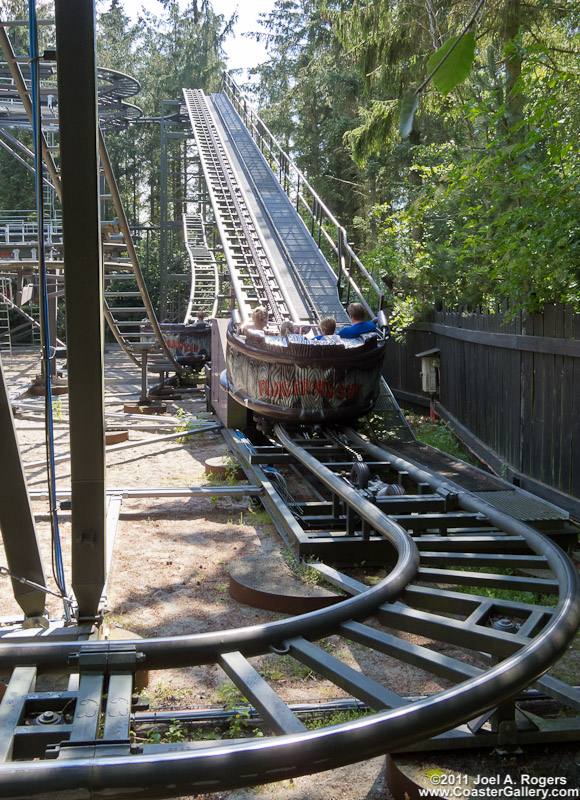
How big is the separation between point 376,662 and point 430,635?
2.86ft

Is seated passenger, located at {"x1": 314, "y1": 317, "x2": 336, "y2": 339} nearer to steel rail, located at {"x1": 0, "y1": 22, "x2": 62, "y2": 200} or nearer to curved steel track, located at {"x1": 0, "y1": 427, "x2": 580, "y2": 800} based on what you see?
steel rail, located at {"x1": 0, "y1": 22, "x2": 62, "y2": 200}

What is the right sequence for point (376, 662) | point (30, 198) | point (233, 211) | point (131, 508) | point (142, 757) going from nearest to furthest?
point (142, 757) < point (376, 662) < point (131, 508) < point (233, 211) < point (30, 198)

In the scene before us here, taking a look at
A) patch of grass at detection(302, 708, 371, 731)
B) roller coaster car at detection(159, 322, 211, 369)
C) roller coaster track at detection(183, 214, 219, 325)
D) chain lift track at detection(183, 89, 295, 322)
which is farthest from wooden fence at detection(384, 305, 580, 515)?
roller coaster track at detection(183, 214, 219, 325)

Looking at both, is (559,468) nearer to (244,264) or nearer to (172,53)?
(244,264)

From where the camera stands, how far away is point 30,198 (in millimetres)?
37125

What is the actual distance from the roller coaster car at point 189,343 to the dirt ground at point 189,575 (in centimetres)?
596

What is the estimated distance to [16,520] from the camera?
3.22 meters

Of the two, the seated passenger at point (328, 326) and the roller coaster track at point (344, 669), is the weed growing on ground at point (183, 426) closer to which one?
the seated passenger at point (328, 326)

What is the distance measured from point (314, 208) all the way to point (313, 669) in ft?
45.6

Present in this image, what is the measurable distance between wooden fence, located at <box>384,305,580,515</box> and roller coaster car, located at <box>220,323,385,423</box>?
135cm

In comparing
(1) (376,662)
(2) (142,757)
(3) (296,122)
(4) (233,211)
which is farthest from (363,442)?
(3) (296,122)

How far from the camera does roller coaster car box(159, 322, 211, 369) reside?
16.5m

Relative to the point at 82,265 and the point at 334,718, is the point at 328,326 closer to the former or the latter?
the point at 334,718

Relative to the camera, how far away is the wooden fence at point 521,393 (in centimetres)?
616
